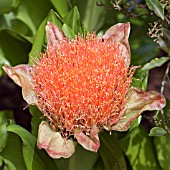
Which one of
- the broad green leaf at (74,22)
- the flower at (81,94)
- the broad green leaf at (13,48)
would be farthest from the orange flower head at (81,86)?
the broad green leaf at (13,48)

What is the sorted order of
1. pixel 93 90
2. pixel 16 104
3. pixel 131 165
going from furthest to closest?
pixel 16 104 < pixel 131 165 < pixel 93 90

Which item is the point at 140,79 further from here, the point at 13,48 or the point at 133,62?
the point at 13,48

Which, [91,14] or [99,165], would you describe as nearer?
[99,165]

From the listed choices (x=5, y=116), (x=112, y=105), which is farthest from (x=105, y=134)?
(x=5, y=116)

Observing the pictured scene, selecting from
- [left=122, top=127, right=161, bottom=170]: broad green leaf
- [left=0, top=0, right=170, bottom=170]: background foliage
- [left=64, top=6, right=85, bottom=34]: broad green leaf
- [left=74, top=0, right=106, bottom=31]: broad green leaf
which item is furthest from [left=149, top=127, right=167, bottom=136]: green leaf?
[left=74, top=0, right=106, bottom=31]: broad green leaf

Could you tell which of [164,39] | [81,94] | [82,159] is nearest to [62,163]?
[82,159]

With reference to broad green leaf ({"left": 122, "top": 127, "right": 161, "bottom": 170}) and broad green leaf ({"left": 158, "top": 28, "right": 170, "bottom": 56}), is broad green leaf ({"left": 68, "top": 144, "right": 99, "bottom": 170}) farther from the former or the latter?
broad green leaf ({"left": 158, "top": 28, "right": 170, "bottom": 56})

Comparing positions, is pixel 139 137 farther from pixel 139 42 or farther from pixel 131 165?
pixel 139 42

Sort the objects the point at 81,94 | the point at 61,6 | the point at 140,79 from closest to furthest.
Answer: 1. the point at 81,94
2. the point at 140,79
3. the point at 61,6
